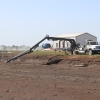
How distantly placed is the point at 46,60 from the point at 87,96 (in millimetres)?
21714

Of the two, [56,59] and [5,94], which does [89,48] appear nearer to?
[56,59]

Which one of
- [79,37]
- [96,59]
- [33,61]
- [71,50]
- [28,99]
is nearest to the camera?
[28,99]

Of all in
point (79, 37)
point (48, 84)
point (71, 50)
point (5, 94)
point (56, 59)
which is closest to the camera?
point (5, 94)

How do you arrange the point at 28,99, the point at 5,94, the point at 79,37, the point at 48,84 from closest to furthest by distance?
the point at 28,99 → the point at 5,94 → the point at 48,84 → the point at 79,37

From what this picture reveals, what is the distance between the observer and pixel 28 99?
12.5 meters

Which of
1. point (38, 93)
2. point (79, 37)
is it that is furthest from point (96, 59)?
point (79, 37)

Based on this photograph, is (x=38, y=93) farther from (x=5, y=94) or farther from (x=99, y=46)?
(x=99, y=46)

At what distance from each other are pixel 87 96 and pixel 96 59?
53.7 feet

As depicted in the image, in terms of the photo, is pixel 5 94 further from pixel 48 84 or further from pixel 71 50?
pixel 71 50

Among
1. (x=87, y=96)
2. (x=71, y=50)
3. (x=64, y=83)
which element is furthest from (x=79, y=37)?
(x=87, y=96)

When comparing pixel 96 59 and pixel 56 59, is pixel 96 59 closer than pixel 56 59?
Yes

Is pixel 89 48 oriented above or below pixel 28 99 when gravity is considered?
above

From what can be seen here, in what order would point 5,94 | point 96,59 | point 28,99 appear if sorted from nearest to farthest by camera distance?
point 28,99 < point 5,94 < point 96,59

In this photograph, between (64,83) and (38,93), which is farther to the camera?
(64,83)
